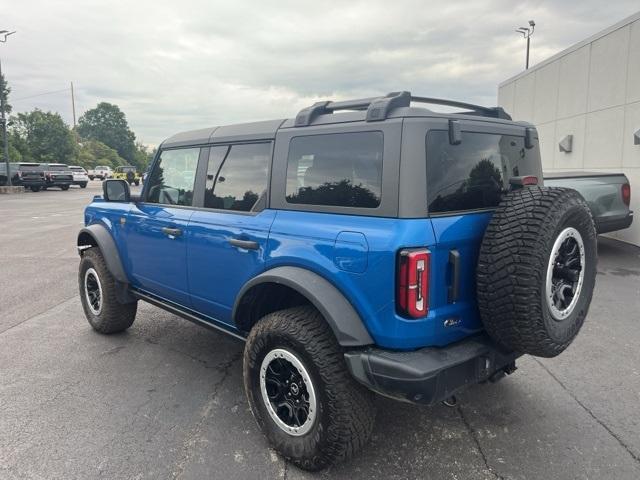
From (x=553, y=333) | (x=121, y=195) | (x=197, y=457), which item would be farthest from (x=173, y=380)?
(x=553, y=333)

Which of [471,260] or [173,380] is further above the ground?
[471,260]

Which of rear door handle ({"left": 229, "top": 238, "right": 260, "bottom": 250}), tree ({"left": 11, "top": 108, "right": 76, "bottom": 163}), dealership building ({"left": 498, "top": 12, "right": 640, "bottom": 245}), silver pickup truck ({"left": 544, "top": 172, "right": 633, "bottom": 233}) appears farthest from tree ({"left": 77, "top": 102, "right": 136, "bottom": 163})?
rear door handle ({"left": 229, "top": 238, "right": 260, "bottom": 250})

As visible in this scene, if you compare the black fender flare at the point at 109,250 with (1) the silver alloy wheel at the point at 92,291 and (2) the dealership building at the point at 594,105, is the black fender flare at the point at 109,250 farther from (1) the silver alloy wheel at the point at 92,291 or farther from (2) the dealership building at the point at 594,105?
(2) the dealership building at the point at 594,105

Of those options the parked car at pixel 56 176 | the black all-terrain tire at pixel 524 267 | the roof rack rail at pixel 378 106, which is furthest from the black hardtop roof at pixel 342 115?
the parked car at pixel 56 176

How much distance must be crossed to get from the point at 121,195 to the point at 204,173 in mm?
1195

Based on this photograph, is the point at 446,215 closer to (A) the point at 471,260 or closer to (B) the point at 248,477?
(A) the point at 471,260

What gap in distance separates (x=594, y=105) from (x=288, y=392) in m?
10.6

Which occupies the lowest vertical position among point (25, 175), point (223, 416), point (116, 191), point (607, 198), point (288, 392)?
point (223, 416)

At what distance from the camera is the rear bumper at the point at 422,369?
7.46 ft

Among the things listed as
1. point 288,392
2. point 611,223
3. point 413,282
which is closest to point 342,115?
point 413,282

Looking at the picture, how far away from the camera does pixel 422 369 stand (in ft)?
7.45

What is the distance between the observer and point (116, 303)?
4.57 meters

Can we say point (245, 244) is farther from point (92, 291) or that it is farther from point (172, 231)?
point (92, 291)

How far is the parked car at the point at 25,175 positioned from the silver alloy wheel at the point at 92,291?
2741 cm
